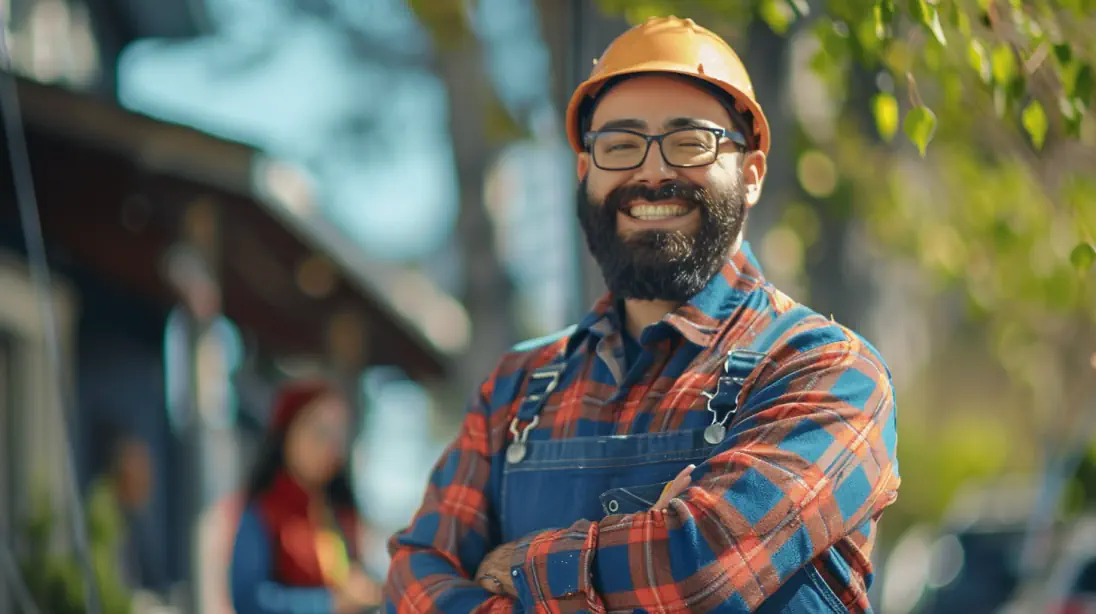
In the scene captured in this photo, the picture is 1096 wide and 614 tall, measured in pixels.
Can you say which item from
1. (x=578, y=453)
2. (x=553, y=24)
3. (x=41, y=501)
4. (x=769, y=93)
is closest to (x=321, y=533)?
(x=769, y=93)

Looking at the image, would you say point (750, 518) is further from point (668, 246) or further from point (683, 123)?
point (683, 123)

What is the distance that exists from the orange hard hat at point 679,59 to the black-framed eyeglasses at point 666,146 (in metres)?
0.09

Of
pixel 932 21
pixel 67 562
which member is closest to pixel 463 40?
pixel 67 562

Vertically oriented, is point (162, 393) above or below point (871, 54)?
below

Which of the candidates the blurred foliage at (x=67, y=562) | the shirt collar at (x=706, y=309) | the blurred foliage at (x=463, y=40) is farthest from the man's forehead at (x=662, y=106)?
the blurred foliage at (x=67, y=562)

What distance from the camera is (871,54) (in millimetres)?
3676

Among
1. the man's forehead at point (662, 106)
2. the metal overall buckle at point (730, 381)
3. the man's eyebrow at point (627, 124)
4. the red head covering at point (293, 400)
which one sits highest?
the man's forehead at point (662, 106)

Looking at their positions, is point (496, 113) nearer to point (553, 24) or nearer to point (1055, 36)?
point (553, 24)

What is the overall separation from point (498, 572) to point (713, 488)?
18.9 inches

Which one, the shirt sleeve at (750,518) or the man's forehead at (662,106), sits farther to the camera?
the man's forehead at (662,106)

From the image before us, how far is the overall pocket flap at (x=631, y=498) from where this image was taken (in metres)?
2.77

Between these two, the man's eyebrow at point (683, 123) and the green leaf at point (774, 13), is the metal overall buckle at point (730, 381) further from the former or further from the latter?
the green leaf at point (774, 13)

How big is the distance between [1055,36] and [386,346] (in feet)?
35.7

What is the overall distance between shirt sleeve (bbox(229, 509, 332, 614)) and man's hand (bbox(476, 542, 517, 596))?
2.75 meters
